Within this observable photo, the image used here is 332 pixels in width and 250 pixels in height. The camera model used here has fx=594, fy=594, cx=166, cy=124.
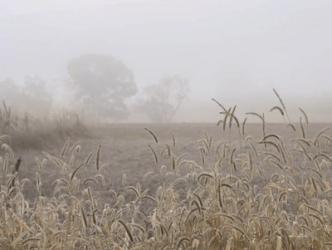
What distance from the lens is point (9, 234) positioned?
3.31 metres

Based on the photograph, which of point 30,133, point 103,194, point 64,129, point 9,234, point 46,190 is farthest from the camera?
point 64,129

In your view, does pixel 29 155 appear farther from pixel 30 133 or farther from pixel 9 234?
pixel 9 234

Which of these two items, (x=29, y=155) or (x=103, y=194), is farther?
(x=29, y=155)

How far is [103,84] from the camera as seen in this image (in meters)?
31.4

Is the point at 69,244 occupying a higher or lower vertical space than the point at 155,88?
lower

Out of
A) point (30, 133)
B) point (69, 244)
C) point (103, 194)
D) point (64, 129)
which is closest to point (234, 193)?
point (69, 244)

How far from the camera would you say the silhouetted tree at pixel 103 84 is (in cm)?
3023

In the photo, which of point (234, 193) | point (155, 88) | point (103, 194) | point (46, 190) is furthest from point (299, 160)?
point (155, 88)

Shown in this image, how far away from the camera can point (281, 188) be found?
126 inches

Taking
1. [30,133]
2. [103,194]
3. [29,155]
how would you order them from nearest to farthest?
1. [103,194]
2. [29,155]
3. [30,133]

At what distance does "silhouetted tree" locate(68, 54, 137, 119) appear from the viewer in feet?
99.2

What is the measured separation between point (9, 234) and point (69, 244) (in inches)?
15.8

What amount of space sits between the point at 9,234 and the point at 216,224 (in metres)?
1.16

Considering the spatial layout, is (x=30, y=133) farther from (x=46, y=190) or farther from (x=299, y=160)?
(x=299, y=160)
